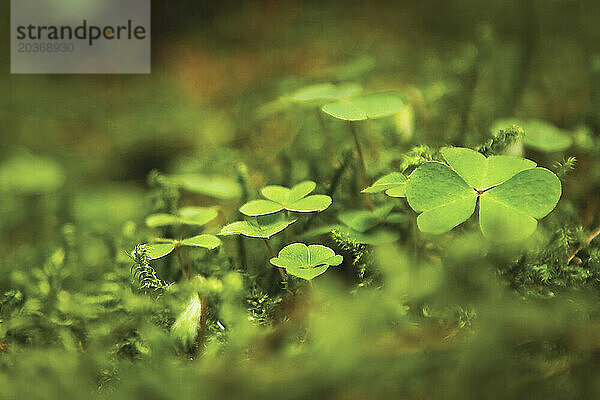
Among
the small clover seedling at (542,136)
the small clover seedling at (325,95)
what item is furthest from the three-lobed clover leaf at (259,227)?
the small clover seedling at (542,136)

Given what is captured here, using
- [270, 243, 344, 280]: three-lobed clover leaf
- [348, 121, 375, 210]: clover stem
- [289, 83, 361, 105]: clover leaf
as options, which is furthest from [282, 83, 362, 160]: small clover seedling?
[270, 243, 344, 280]: three-lobed clover leaf

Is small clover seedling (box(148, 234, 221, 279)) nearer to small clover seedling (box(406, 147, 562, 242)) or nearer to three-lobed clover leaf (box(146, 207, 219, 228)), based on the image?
three-lobed clover leaf (box(146, 207, 219, 228))

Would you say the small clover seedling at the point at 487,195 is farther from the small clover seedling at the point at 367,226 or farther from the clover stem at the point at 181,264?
the clover stem at the point at 181,264

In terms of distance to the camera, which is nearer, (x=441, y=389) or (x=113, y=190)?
(x=441, y=389)

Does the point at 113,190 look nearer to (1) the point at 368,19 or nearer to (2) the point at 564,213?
(2) the point at 564,213

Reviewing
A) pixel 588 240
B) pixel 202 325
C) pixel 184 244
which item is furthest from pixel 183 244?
pixel 588 240

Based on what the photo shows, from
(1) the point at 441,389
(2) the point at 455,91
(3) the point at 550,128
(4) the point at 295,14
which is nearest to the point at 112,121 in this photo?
Answer: (4) the point at 295,14

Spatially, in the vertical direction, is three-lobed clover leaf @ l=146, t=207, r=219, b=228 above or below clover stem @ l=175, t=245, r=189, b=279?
above
